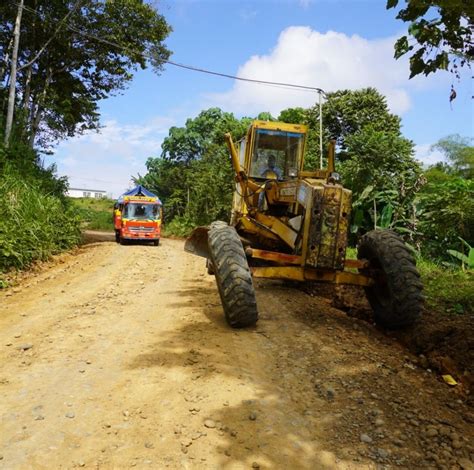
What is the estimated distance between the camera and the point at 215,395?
3557mm

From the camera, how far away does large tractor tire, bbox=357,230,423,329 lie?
5.57m

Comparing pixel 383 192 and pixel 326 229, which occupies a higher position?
pixel 383 192

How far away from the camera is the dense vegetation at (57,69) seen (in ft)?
45.8

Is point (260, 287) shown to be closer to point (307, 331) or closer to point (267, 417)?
point (307, 331)

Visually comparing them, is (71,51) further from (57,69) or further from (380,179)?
(380,179)

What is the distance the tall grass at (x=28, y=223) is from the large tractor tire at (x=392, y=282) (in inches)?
274

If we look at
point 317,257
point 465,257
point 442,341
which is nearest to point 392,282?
point 442,341

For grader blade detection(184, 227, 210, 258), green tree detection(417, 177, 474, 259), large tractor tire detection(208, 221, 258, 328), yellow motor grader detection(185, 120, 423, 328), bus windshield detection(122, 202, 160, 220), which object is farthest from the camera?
bus windshield detection(122, 202, 160, 220)

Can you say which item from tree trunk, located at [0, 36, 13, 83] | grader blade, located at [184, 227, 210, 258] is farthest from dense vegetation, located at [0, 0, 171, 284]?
grader blade, located at [184, 227, 210, 258]

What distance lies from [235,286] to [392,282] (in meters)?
1.97

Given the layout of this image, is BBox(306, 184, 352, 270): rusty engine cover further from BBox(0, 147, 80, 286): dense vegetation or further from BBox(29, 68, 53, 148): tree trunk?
BBox(29, 68, 53, 148): tree trunk

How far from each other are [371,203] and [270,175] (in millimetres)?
6600

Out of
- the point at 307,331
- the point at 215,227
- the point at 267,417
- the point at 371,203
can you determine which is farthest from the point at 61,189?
the point at 267,417

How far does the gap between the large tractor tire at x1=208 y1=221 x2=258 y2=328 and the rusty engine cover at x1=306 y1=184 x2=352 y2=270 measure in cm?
85
